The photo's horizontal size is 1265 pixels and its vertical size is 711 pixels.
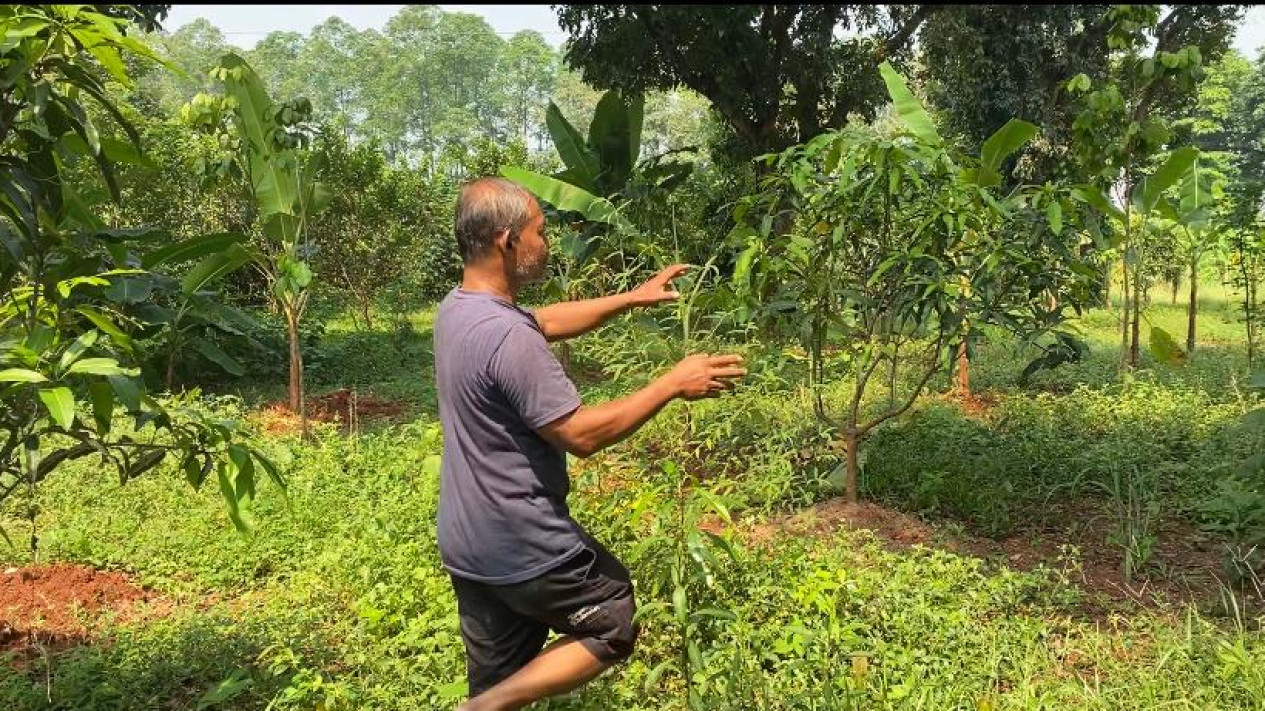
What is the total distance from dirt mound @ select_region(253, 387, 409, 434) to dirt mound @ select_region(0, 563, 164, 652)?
266cm

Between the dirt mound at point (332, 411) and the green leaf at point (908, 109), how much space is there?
4.24 metres

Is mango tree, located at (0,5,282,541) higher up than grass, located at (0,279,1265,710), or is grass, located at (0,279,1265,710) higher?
mango tree, located at (0,5,282,541)

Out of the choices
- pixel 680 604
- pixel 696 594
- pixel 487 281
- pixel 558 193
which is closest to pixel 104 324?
pixel 487 281

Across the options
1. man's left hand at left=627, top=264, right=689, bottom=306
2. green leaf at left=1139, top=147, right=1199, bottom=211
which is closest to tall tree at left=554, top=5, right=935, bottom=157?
green leaf at left=1139, top=147, right=1199, bottom=211

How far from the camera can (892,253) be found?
4.12 metres

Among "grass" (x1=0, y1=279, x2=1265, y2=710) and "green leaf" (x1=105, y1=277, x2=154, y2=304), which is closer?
"green leaf" (x1=105, y1=277, x2=154, y2=304)

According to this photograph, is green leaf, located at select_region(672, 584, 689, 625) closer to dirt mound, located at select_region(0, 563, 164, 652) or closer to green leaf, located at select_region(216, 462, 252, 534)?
green leaf, located at select_region(216, 462, 252, 534)

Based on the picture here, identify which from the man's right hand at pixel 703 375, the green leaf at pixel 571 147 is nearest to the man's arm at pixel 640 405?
the man's right hand at pixel 703 375

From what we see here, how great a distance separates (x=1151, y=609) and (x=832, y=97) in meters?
9.06

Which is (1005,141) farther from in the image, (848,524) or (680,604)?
(680,604)

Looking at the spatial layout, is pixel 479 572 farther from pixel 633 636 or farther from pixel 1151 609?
Result: pixel 1151 609

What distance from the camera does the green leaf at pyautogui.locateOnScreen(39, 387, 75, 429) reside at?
160 centimetres

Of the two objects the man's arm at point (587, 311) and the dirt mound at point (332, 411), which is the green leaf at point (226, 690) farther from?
the dirt mound at point (332, 411)

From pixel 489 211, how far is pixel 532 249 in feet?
0.48
